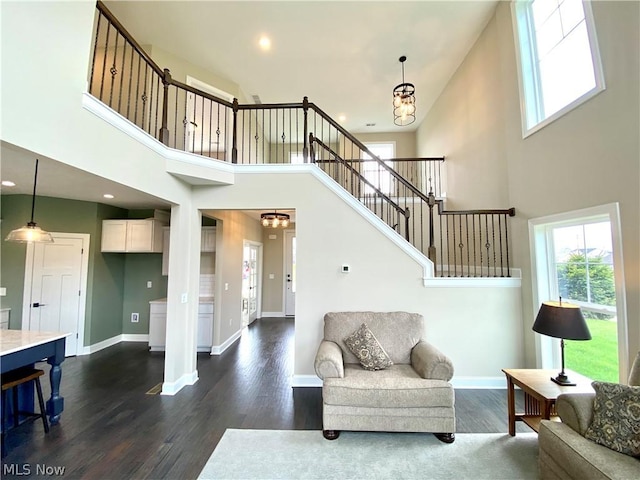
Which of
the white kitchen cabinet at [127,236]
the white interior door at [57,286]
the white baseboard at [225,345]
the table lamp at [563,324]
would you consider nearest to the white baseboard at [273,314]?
the white baseboard at [225,345]

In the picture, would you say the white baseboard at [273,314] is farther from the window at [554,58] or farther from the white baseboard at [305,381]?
the window at [554,58]

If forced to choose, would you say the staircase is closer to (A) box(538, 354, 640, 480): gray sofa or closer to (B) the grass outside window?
(B) the grass outside window

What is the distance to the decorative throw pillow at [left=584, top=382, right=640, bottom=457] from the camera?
1.72 metres

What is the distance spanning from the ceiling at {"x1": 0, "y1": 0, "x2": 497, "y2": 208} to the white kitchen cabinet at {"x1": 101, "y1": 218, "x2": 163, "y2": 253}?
0.42 metres

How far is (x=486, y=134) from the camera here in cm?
450

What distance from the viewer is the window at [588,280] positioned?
8.12 feet

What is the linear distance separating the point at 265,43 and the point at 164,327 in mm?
5231

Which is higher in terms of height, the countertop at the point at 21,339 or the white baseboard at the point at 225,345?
the countertop at the point at 21,339

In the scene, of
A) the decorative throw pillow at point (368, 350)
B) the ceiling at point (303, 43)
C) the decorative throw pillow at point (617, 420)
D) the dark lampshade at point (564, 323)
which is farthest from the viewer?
the ceiling at point (303, 43)

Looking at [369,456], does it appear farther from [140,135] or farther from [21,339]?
[140,135]

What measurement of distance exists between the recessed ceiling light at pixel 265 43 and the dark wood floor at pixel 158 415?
5.26m

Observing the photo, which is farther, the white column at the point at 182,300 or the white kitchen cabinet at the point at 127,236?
the white kitchen cabinet at the point at 127,236

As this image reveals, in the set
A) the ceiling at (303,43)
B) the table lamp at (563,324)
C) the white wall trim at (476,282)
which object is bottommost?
the table lamp at (563,324)

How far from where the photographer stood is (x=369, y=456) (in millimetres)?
2379
